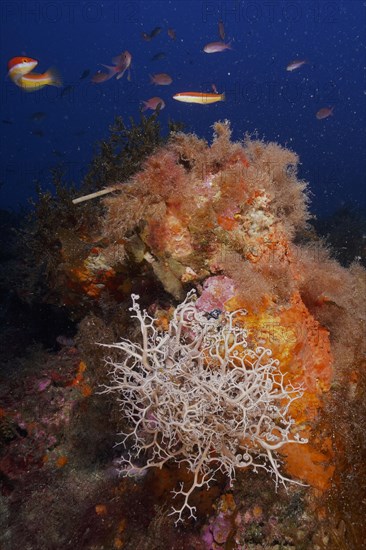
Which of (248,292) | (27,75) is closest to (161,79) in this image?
(27,75)

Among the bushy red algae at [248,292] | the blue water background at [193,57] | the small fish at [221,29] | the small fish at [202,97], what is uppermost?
the small fish at [221,29]

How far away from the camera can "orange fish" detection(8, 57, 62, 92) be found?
6.46m

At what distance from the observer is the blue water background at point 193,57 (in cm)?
10025

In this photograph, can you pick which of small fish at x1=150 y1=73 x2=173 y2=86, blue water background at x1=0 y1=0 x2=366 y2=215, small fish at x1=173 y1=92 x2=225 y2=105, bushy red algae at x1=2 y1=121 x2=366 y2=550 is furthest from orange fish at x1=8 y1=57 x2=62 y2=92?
blue water background at x1=0 y1=0 x2=366 y2=215

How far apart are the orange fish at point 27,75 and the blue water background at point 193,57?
3756 inches

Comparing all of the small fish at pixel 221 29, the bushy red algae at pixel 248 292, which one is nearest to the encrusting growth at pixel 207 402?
the bushy red algae at pixel 248 292

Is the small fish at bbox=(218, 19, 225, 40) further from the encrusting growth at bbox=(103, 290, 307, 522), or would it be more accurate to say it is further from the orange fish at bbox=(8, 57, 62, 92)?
the encrusting growth at bbox=(103, 290, 307, 522)

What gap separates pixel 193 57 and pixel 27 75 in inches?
4374

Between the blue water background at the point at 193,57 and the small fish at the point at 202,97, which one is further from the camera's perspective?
the blue water background at the point at 193,57

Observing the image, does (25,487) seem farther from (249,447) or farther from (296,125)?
(296,125)

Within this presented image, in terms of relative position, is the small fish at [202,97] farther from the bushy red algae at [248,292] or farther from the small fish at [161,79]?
the small fish at [161,79]

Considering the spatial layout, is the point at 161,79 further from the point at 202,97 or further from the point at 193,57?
the point at 193,57

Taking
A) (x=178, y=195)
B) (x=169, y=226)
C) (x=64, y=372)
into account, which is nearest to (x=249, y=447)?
(x=169, y=226)

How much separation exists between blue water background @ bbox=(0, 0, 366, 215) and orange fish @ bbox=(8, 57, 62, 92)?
3756 inches
